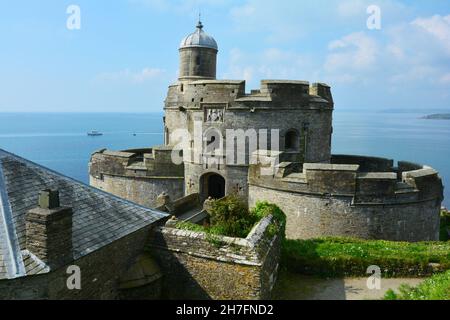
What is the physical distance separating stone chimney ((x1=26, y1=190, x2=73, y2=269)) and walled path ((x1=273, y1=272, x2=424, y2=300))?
5.39m

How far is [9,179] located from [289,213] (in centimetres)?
1025

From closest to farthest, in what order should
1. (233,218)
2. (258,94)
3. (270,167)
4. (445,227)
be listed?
(233,218) < (270,167) < (258,94) < (445,227)

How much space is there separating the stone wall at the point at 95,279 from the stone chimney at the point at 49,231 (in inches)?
10.5

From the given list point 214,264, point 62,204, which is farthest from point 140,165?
point 214,264

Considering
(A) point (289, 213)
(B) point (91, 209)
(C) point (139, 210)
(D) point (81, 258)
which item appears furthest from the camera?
(A) point (289, 213)

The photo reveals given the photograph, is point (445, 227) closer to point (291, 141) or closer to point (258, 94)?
point (291, 141)

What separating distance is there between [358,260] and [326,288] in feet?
4.60

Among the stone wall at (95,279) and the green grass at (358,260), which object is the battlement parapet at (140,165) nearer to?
the green grass at (358,260)

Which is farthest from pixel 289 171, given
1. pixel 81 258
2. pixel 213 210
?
pixel 81 258

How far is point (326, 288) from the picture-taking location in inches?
409

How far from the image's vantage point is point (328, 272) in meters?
11.1

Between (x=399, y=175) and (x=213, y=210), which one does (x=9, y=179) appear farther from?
(x=399, y=175)

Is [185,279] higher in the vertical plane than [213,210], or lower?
lower
